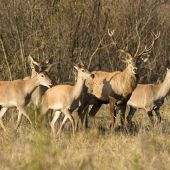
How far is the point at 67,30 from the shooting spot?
1791 centimetres

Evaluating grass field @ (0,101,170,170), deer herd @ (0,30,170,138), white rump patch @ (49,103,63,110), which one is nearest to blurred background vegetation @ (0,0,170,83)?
deer herd @ (0,30,170,138)

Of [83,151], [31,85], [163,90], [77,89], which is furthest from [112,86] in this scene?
[83,151]

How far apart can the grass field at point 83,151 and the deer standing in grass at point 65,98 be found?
0.45m

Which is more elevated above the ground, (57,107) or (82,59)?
(57,107)

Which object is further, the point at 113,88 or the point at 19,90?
the point at 113,88

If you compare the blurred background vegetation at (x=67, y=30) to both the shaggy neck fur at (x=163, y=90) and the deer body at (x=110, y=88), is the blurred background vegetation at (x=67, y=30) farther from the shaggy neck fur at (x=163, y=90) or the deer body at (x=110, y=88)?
the deer body at (x=110, y=88)

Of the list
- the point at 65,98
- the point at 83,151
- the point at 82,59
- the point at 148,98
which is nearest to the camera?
the point at 83,151

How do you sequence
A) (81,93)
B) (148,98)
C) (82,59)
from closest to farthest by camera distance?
(81,93)
(148,98)
(82,59)

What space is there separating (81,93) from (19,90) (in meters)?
1.23

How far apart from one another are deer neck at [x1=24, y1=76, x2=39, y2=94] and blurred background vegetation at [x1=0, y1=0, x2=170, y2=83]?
318 cm

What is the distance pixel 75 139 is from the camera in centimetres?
1147

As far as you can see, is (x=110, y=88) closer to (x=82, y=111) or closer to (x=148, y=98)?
(x=82, y=111)

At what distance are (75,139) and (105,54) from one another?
362 inches

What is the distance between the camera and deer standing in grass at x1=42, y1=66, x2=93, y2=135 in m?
12.9
